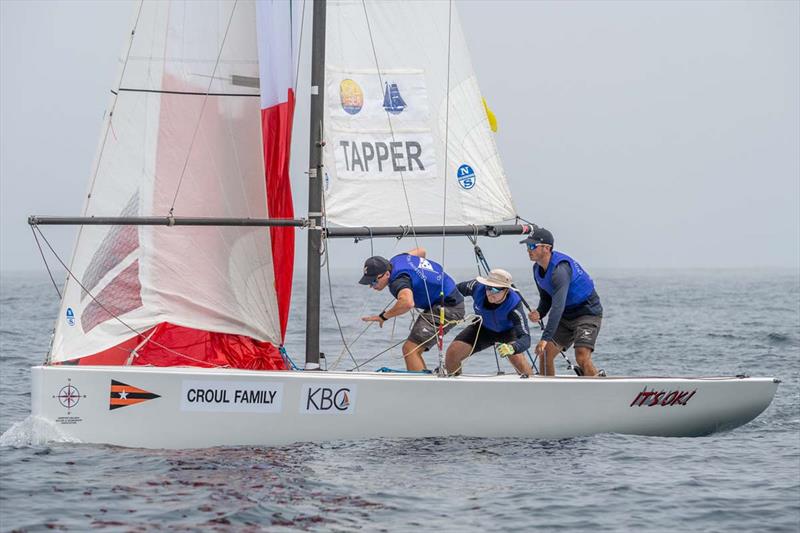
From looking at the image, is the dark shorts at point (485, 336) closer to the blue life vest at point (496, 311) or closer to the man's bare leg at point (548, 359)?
the blue life vest at point (496, 311)

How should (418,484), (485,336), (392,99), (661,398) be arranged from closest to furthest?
(418,484) < (661,398) < (392,99) < (485,336)

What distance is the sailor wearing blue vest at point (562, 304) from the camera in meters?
10.2

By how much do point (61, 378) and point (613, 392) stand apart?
4.74 meters

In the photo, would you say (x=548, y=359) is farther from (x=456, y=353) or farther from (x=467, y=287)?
(x=467, y=287)

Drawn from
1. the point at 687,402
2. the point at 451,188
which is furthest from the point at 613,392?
the point at 451,188

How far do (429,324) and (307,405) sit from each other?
1618mm

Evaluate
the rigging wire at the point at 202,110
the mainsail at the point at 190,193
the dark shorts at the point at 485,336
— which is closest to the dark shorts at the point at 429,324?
the dark shorts at the point at 485,336

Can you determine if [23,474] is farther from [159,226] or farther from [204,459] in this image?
[159,226]

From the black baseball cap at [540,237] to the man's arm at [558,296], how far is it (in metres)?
0.26

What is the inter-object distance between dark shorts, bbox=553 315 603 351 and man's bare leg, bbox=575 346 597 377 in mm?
32

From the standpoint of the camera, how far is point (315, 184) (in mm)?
10172

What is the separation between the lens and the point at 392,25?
10430 mm

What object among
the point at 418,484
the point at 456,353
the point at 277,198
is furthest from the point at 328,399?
the point at 277,198

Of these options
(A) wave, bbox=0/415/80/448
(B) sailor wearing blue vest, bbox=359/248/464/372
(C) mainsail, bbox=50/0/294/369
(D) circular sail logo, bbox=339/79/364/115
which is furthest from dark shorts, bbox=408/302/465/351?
(A) wave, bbox=0/415/80/448
